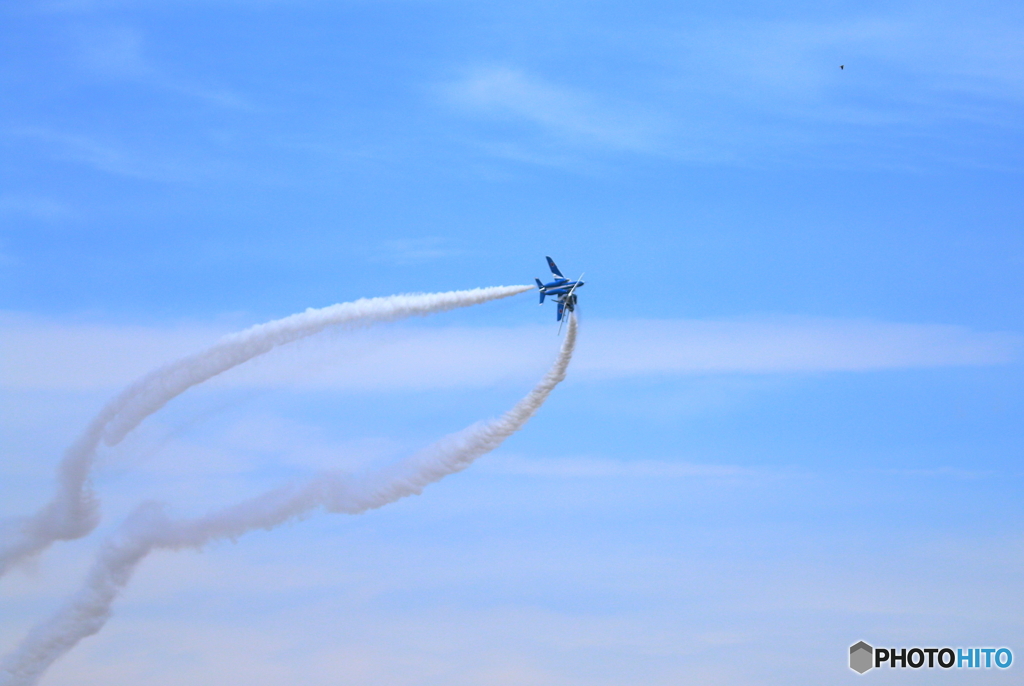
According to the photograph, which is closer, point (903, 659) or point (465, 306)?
point (903, 659)

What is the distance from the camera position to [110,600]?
14738cm

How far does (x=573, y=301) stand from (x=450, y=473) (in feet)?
51.3

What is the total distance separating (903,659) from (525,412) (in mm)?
32052

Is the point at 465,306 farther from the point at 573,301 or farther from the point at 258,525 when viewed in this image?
the point at 258,525

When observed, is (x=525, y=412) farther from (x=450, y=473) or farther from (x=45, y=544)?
(x=45, y=544)

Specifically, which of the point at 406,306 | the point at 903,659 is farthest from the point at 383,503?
the point at 903,659

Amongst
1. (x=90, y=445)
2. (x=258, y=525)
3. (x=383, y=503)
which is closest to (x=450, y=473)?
(x=383, y=503)

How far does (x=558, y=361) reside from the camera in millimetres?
140750

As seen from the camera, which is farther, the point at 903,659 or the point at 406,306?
the point at 406,306

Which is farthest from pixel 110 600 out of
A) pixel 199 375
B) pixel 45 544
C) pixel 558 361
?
pixel 558 361

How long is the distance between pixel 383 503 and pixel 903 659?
39011mm

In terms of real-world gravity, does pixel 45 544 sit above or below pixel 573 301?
below

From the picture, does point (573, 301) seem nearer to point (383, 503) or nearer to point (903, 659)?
point (383, 503)

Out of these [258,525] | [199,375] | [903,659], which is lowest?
[903,659]
